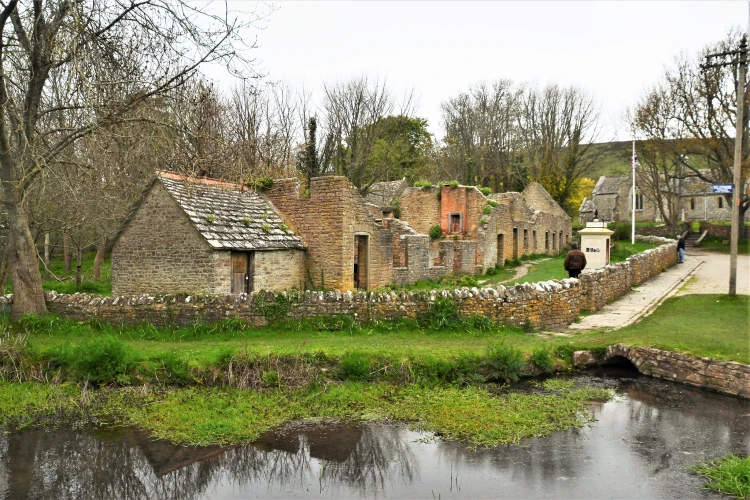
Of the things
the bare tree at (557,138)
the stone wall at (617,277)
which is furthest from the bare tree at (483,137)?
the stone wall at (617,277)

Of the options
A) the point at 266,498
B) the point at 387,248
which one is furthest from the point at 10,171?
the point at 387,248

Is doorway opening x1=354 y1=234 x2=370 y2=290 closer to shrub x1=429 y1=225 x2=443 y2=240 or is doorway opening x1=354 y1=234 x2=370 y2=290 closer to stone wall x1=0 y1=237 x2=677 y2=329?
stone wall x1=0 y1=237 x2=677 y2=329

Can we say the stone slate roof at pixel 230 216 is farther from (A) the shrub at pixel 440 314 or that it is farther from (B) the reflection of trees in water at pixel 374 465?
(B) the reflection of trees in water at pixel 374 465

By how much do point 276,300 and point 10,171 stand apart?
690cm

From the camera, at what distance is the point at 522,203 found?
34344mm

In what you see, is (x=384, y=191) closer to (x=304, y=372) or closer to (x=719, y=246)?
(x=719, y=246)

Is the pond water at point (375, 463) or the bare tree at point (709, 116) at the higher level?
the bare tree at point (709, 116)

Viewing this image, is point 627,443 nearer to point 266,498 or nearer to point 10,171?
point 266,498

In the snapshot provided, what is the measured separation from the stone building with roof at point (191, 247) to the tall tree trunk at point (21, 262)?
2.30m

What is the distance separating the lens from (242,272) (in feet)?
49.9

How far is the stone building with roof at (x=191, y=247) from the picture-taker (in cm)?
1437

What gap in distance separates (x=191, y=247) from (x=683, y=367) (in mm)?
12074

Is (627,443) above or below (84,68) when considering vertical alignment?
below

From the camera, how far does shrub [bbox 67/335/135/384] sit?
10273 mm
